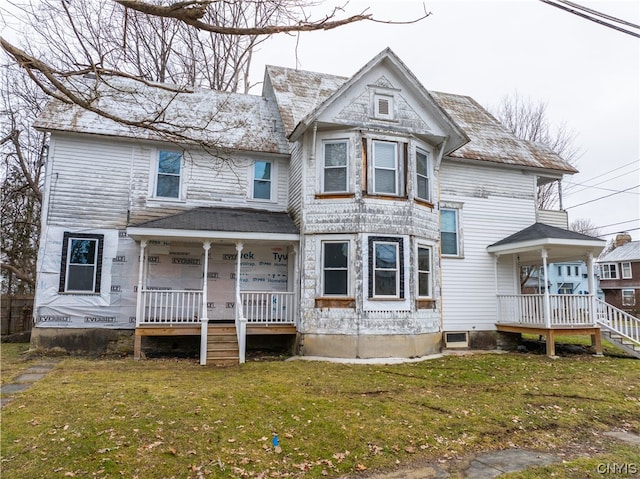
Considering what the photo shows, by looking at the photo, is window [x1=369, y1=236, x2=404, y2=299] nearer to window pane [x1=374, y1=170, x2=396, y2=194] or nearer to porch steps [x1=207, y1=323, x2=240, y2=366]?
window pane [x1=374, y1=170, x2=396, y2=194]

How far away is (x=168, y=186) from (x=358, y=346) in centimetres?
Answer: 743

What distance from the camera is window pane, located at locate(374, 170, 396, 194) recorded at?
12.3 metres

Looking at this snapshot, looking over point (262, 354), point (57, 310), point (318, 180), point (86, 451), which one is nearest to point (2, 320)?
point (57, 310)

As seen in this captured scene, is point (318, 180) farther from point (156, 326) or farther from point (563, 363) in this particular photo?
point (563, 363)

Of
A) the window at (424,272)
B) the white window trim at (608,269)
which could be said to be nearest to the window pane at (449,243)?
the window at (424,272)

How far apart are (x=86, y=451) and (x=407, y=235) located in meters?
9.37

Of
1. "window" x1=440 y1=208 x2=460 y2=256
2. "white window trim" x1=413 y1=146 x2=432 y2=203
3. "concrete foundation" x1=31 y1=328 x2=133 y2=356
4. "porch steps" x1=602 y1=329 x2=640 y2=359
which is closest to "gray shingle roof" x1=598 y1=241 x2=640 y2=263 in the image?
"porch steps" x1=602 y1=329 x2=640 y2=359

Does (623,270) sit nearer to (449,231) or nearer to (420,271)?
(449,231)

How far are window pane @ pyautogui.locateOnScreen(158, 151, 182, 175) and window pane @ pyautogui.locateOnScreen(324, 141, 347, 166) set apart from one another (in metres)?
4.55

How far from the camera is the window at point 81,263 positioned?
12.0 m

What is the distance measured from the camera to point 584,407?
23.6 feet

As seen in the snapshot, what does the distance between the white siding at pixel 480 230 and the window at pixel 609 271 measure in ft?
118

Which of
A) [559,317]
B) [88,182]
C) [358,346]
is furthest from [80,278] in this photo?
[559,317]

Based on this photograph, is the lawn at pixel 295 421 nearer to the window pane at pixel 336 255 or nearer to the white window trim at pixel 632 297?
the window pane at pixel 336 255
